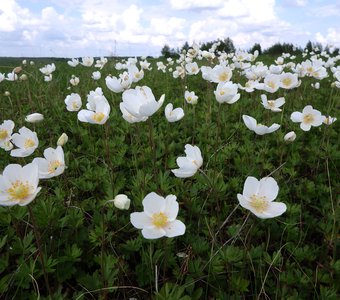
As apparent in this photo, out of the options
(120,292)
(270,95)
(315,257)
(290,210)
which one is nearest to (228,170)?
(290,210)

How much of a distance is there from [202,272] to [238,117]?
330 cm

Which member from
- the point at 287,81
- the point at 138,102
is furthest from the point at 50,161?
the point at 287,81

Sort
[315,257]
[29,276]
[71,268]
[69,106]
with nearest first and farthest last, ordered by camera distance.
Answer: [29,276], [71,268], [315,257], [69,106]

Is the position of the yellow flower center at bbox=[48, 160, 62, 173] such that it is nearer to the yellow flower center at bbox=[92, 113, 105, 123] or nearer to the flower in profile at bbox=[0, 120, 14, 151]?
the yellow flower center at bbox=[92, 113, 105, 123]

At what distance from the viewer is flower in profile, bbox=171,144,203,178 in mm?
2043

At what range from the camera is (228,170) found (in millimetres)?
3418

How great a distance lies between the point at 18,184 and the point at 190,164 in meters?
0.93

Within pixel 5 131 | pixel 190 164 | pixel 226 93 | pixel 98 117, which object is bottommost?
pixel 5 131

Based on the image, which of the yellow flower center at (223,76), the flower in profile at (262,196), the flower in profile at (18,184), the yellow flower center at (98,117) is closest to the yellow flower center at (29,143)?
the yellow flower center at (98,117)

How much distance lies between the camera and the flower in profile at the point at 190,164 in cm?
204

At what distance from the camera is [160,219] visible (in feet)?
5.73

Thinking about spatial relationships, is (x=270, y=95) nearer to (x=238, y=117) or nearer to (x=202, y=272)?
(x=238, y=117)

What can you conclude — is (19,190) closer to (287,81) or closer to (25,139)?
(25,139)

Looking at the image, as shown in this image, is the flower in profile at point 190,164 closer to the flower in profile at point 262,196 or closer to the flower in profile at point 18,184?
the flower in profile at point 262,196
